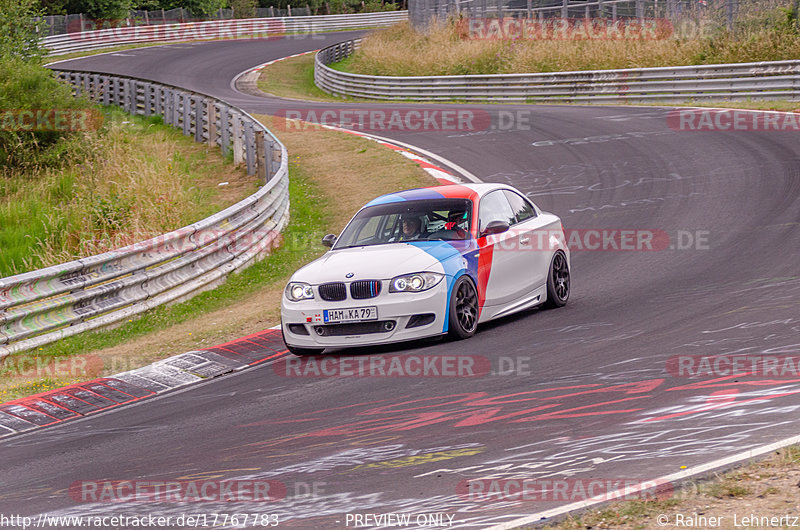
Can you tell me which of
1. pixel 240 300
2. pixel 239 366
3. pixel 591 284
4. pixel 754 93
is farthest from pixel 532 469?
pixel 754 93

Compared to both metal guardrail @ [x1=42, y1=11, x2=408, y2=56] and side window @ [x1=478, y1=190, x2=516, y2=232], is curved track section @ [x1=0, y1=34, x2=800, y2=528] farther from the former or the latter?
metal guardrail @ [x1=42, y1=11, x2=408, y2=56]

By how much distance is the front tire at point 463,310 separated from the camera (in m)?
9.27

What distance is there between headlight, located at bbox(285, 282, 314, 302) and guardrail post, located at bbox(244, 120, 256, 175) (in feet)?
37.7

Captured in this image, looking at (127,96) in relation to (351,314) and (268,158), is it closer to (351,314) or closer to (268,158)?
(268,158)

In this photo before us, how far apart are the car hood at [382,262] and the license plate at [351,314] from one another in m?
0.29

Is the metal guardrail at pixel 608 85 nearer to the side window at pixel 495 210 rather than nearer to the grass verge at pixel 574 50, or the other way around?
the grass verge at pixel 574 50

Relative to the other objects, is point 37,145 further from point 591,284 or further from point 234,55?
point 234,55

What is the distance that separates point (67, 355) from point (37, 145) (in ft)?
43.4

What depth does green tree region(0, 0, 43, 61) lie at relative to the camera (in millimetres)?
31500

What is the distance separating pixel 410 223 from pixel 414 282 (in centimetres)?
132

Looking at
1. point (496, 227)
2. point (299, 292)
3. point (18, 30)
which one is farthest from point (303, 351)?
point (18, 30)

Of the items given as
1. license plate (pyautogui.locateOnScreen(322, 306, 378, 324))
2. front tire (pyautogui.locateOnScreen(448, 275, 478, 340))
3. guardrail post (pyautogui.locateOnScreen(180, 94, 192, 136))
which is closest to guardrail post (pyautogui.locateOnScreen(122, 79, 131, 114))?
guardrail post (pyautogui.locateOnScreen(180, 94, 192, 136))

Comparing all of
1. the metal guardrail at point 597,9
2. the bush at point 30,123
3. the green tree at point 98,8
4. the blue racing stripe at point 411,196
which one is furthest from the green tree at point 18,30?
the green tree at point 98,8

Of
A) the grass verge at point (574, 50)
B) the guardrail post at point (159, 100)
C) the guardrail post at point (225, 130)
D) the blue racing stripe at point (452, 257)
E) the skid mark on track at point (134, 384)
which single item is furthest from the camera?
the guardrail post at point (159, 100)
